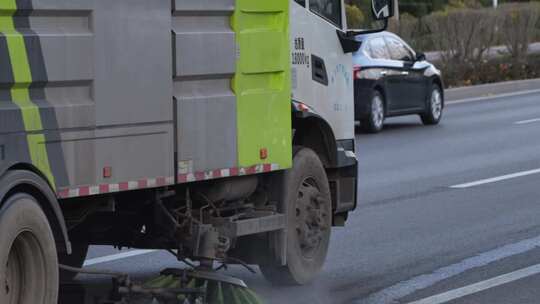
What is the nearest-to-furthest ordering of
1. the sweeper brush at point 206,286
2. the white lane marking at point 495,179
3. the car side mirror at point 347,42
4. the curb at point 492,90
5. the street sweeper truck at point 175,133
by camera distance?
the street sweeper truck at point 175,133
the sweeper brush at point 206,286
the car side mirror at point 347,42
the white lane marking at point 495,179
the curb at point 492,90

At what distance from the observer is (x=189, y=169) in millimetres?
7637

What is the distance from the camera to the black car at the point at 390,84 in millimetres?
21984

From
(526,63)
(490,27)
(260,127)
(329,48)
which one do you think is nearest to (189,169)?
(260,127)

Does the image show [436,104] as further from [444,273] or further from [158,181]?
[158,181]

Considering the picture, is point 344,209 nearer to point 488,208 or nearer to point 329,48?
point 329,48

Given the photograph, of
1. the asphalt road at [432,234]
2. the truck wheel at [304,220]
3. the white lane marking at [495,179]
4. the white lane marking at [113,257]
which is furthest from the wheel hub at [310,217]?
the white lane marking at [495,179]

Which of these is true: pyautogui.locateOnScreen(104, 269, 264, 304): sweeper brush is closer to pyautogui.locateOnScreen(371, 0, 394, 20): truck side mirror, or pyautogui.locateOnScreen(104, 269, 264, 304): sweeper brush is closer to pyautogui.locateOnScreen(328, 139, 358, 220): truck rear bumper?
pyautogui.locateOnScreen(328, 139, 358, 220): truck rear bumper

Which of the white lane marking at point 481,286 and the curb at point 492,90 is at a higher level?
the white lane marking at point 481,286

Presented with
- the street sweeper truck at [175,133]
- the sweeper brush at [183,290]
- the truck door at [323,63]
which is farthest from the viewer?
the truck door at [323,63]

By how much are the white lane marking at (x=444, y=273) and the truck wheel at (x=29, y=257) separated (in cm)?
281

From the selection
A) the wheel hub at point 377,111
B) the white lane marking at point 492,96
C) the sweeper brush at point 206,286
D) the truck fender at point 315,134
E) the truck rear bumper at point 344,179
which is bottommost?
the white lane marking at point 492,96

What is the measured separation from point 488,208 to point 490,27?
19.5 metres

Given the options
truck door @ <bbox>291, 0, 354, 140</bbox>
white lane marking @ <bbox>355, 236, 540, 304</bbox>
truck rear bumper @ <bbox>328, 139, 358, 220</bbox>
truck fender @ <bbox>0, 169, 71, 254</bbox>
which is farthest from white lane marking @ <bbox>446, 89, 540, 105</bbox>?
truck fender @ <bbox>0, 169, 71, 254</bbox>

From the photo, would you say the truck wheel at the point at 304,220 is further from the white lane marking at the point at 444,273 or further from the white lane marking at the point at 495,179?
the white lane marking at the point at 495,179
